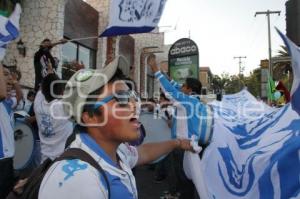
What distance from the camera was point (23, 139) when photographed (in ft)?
19.1

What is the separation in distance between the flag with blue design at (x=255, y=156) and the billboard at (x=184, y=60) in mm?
9753

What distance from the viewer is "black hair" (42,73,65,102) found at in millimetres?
4559

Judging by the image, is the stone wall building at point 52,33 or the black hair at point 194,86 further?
the stone wall building at point 52,33

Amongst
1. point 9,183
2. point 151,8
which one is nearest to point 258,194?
point 9,183

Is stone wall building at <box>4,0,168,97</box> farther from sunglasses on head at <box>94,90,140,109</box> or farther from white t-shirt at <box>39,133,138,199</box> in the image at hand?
white t-shirt at <box>39,133,138,199</box>

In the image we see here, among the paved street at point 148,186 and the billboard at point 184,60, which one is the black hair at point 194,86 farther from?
the billboard at point 184,60

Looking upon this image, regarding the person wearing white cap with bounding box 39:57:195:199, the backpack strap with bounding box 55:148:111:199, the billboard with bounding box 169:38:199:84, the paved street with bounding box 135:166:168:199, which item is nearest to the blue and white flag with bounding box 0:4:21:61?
the person wearing white cap with bounding box 39:57:195:199

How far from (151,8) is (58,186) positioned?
5.48 metres

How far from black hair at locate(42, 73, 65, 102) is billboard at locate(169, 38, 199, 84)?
33.4ft

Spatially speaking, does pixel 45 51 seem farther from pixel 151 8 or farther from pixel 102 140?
pixel 102 140

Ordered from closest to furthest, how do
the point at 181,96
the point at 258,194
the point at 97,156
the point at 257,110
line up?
1. the point at 97,156
2. the point at 258,194
3. the point at 181,96
4. the point at 257,110

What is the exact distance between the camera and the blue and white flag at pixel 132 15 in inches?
258

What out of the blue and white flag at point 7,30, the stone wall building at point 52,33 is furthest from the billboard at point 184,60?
the blue and white flag at point 7,30

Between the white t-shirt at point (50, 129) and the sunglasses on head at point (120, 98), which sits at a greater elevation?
the sunglasses on head at point (120, 98)
